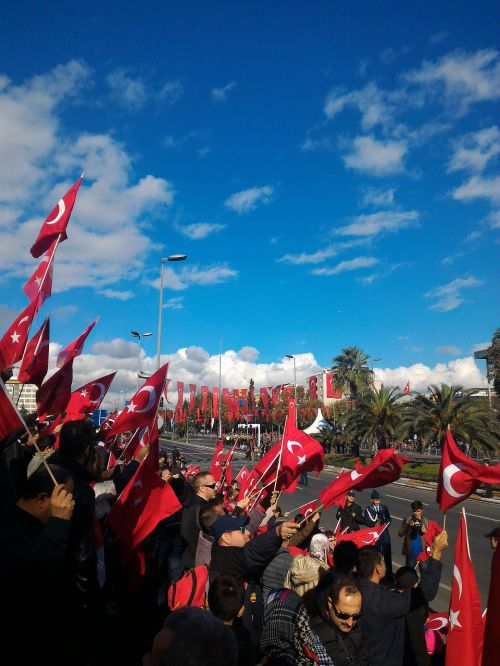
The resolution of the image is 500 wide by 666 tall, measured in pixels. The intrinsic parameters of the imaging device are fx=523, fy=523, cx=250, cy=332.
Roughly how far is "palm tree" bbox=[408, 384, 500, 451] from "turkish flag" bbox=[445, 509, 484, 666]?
2427 centimetres

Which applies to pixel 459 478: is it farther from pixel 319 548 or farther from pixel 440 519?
pixel 440 519

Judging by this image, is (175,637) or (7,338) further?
(7,338)

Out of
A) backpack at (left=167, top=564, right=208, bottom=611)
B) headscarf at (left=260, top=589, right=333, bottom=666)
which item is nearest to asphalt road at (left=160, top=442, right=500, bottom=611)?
backpack at (left=167, top=564, right=208, bottom=611)

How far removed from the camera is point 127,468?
5.80 metres

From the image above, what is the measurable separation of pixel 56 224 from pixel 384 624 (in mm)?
7392

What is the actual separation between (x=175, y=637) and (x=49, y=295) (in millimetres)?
7192

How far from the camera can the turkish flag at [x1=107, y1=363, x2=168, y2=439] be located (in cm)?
615

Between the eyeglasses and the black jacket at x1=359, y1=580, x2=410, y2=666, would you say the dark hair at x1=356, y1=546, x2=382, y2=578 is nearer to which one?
the black jacket at x1=359, y1=580, x2=410, y2=666

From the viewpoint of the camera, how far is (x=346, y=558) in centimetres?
420

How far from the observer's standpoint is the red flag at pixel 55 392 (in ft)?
28.6

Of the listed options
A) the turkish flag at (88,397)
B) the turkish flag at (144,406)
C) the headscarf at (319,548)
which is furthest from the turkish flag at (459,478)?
the turkish flag at (88,397)

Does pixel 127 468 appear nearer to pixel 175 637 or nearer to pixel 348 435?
pixel 175 637

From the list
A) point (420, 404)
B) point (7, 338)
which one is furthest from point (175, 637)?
point (420, 404)

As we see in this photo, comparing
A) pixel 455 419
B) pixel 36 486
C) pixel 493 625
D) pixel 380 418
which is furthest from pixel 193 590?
pixel 380 418
